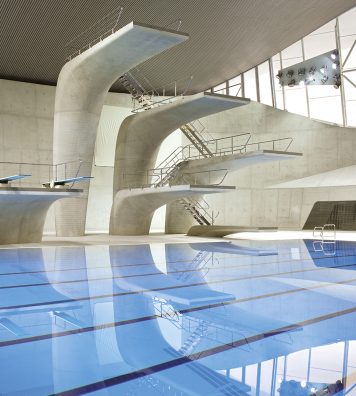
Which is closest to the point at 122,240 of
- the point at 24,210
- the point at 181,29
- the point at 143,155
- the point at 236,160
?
the point at 24,210

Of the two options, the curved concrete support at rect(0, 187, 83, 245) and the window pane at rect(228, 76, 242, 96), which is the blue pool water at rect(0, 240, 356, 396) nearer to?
the curved concrete support at rect(0, 187, 83, 245)

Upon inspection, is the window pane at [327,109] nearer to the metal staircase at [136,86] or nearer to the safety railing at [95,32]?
the metal staircase at [136,86]

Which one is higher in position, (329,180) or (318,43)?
(318,43)

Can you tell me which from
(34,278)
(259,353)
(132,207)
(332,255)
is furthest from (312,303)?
(132,207)

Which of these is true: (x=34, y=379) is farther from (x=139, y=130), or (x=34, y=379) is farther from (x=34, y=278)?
(x=139, y=130)

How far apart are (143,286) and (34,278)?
2.09 metres

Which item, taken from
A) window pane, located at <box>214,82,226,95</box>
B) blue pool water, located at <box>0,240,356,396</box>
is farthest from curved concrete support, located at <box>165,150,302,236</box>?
blue pool water, located at <box>0,240,356,396</box>

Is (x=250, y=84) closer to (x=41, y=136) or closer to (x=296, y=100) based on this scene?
(x=296, y=100)

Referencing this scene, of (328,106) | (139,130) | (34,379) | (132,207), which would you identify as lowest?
(34,379)

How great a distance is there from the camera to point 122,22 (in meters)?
21.2

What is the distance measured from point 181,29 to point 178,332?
20.1 meters

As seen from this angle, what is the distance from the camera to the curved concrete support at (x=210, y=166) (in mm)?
20328

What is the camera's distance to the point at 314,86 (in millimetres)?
27938

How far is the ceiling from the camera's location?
20.3 meters
